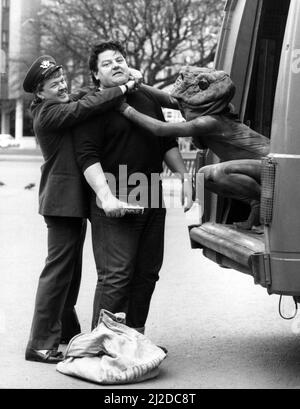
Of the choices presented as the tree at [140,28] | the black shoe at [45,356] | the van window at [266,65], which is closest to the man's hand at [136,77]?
the van window at [266,65]

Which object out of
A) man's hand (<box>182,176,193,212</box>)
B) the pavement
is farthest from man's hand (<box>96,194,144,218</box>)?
the pavement

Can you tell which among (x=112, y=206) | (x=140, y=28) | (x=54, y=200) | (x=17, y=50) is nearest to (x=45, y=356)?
(x=54, y=200)

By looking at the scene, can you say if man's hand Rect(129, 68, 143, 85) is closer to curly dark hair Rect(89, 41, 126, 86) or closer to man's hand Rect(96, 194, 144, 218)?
curly dark hair Rect(89, 41, 126, 86)

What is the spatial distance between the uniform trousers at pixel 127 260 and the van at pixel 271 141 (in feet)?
1.40

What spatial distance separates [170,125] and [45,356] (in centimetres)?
165

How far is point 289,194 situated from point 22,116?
28.0m

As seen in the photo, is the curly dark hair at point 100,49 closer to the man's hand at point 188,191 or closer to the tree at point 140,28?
the man's hand at point 188,191

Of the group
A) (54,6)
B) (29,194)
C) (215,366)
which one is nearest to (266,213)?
(215,366)

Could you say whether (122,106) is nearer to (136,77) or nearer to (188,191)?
(136,77)

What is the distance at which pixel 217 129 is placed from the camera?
5.39 m

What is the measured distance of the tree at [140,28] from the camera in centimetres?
3012

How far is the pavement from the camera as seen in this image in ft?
17.4

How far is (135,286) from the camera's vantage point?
18.1 ft
